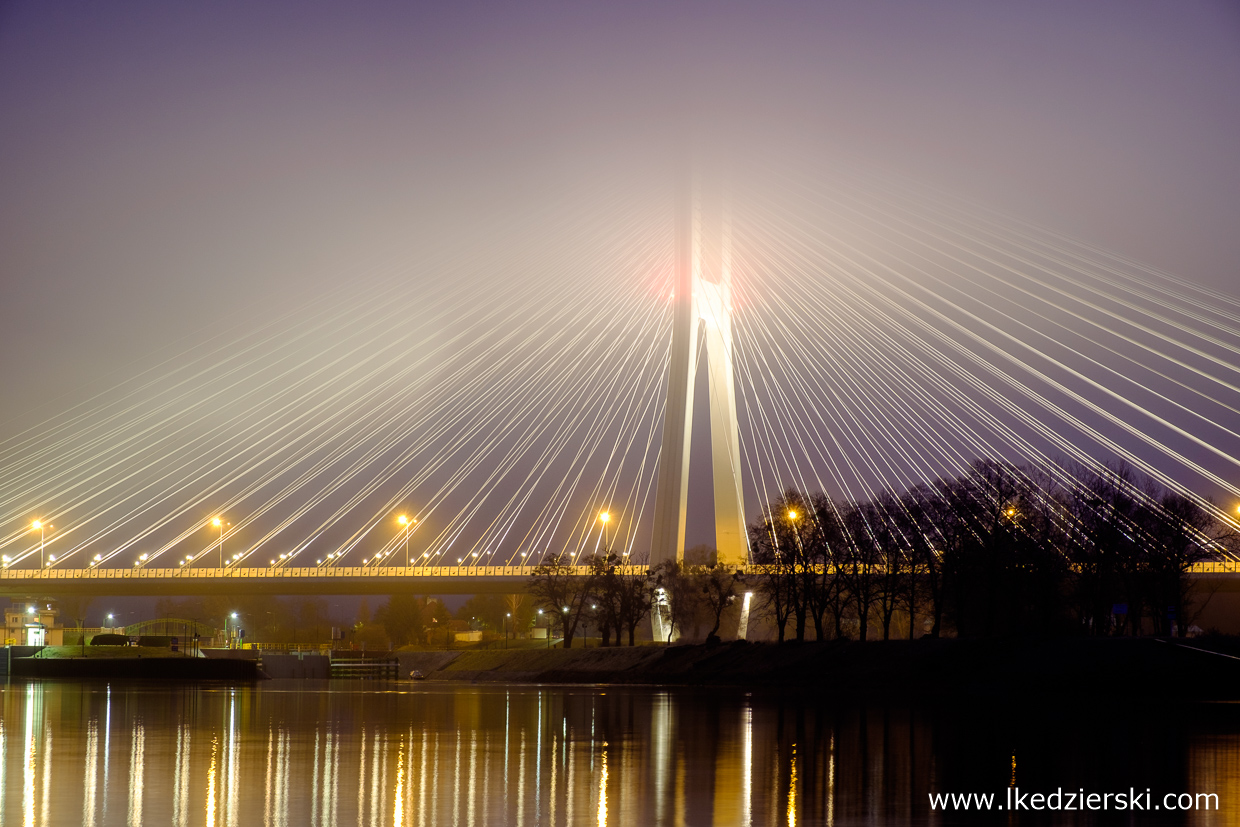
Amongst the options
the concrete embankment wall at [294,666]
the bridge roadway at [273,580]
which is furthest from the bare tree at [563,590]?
the concrete embankment wall at [294,666]

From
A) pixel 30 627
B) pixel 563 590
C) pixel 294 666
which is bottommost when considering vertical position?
pixel 294 666

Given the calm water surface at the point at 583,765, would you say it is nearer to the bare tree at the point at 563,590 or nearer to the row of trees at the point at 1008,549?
the row of trees at the point at 1008,549

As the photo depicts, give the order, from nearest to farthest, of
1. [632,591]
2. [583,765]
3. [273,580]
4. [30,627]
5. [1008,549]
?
1. [583,765]
2. [1008,549]
3. [632,591]
4. [30,627]
5. [273,580]

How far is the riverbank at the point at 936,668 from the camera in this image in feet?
114

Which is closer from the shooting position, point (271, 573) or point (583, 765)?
point (583, 765)

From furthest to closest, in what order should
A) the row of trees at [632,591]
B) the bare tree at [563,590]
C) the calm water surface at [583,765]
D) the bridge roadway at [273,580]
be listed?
the bridge roadway at [273,580]
the bare tree at [563,590]
the row of trees at [632,591]
the calm water surface at [583,765]

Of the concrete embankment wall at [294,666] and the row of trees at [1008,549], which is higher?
the row of trees at [1008,549]

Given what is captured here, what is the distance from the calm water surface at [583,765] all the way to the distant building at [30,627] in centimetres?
5317

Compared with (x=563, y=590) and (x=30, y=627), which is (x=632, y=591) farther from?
(x=30, y=627)

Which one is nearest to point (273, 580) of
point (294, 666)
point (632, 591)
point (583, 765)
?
point (294, 666)

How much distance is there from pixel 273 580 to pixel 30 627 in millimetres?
14498

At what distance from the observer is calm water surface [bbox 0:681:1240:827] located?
10.8m

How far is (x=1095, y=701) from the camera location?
31438 millimetres

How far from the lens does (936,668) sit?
40406 mm
